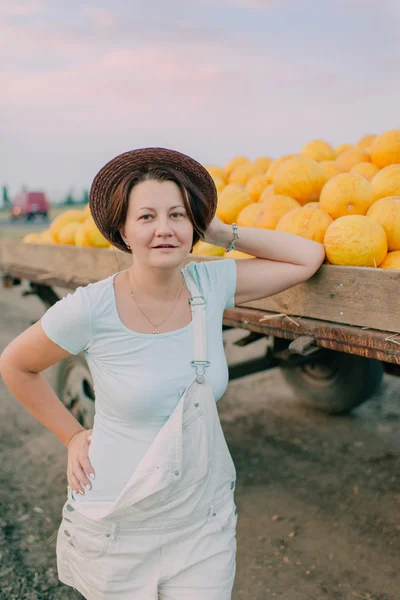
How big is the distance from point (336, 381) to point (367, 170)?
6.39 ft

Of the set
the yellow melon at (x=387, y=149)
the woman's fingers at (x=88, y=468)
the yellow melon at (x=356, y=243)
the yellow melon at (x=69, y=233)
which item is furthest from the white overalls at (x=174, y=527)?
the yellow melon at (x=69, y=233)

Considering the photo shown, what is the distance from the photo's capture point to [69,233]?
15.0 ft

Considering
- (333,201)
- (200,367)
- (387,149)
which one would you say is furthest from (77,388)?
(387,149)

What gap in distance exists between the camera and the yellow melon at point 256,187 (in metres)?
3.63

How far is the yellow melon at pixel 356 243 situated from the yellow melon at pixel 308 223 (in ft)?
0.50

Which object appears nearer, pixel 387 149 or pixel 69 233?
pixel 387 149

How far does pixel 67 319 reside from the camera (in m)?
1.81

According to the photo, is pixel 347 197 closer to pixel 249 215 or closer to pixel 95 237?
pixel 249 215

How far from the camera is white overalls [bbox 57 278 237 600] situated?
1792mm

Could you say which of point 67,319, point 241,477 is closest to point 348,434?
point 241,477

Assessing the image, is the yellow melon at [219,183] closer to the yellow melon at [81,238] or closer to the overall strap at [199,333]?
the yellow melon at [81,238]

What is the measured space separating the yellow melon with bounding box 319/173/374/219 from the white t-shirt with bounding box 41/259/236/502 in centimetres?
121

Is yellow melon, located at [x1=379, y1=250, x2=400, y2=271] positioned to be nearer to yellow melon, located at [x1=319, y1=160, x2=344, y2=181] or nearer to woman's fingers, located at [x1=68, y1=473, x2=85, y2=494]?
yellow melon, located at [x1=319, y1=160, x2=344, y2=181]

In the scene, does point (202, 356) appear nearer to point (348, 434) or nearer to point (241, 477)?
point (241, 477)
